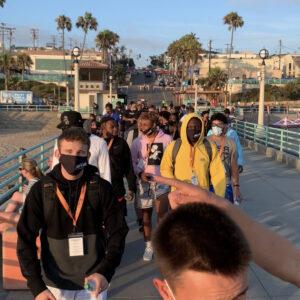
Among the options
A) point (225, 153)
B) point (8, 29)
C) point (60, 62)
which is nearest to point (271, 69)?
point (60, 62)

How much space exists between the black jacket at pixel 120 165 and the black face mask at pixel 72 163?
9.55 ft

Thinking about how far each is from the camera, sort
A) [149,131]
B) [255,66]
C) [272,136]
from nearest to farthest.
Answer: [149,131], [272,136], [255,66]

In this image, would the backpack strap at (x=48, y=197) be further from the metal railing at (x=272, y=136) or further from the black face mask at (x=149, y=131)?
the metal railing at (x=272, y=136)

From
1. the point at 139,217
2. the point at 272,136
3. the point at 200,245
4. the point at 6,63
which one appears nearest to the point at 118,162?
the point at 139,217

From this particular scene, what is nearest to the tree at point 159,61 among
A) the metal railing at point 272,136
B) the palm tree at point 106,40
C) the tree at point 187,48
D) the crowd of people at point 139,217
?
the palm tree at point 106,40

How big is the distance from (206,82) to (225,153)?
247ft

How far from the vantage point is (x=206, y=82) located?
80500 mm

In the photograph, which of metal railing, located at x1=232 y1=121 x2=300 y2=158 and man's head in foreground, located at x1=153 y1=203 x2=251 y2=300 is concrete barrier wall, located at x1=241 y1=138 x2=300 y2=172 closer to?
metal railing, located at x1=232 y1=121 x2=300 y2=158

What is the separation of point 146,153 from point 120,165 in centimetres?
48

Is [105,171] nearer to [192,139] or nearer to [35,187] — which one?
[192,139]

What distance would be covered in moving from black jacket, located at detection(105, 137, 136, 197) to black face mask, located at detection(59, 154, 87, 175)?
2912mm

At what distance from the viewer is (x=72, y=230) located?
3068 mm

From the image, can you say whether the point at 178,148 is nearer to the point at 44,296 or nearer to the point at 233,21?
the point at 44,296

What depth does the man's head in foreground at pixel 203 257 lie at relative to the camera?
1238 mm
